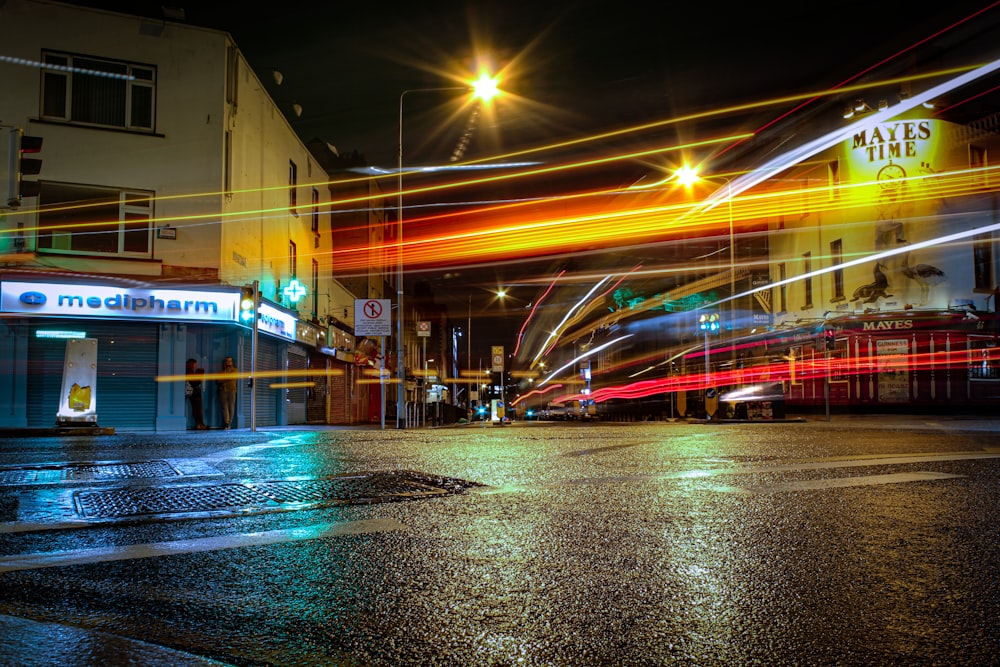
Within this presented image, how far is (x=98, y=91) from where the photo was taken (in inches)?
835

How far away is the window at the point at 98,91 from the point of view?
819 inches

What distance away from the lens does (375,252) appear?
140ft

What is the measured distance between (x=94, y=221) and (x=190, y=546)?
19910 millimetres

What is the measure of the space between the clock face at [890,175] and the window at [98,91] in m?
31.8

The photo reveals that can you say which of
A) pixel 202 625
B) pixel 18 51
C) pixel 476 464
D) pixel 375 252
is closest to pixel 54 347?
pixel 18 51

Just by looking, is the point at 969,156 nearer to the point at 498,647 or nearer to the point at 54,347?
the point at 54,347

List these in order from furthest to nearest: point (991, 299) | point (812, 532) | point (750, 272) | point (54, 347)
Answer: point (750, 272)
point (991, 299)
point (54, 347)
point (812, 532)

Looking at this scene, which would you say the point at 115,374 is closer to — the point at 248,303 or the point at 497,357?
the point at 248,303

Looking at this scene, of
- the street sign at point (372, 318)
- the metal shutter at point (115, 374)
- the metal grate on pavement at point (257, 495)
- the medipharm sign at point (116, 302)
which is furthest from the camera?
the street sign at point (372, 318)

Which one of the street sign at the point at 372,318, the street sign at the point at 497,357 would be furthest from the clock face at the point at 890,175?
the street sign at the point at 372,318

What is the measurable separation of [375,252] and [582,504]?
125ft

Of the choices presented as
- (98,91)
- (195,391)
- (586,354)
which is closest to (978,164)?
(586,354)

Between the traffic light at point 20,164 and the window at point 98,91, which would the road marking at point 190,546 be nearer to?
the traffic light at point 20,164

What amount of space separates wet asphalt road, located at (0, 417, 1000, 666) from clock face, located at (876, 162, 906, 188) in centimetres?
3369
